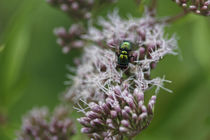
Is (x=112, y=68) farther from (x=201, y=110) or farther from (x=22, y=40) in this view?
(x=201, y=110)

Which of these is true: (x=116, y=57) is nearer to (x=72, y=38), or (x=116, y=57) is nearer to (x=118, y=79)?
(x=118, y=79)

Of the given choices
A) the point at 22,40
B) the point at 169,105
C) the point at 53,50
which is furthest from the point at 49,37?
the point at 169,105

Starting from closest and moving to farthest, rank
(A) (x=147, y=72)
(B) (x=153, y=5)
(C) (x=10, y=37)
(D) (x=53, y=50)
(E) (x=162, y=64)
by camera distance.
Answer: (A) (x=147, y=72) → (B) (x=153, y=5) → (C) (x=10, y=37) → (E) (x=162, y=64) → (D) (x=53, y=50)

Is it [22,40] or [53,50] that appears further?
[53,50]

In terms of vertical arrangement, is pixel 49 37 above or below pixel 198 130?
above

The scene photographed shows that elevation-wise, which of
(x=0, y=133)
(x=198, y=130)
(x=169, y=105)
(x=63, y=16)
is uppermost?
(x=63, y=16)

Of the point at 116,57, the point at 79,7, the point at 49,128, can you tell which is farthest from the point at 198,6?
the point at 49,128

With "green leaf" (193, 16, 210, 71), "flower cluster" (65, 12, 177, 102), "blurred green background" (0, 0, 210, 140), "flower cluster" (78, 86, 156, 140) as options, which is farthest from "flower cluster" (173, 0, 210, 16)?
"flower cluster" (78, 86, 156, 140)

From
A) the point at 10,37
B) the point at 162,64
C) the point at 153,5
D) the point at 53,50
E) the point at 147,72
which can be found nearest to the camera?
the point at 147,72
